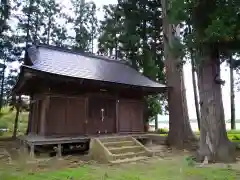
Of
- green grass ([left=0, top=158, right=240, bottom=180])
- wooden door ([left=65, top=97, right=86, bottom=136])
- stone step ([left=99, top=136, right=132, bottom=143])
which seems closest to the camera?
green grass ([left=0, top=158, right=240, bottom=180])

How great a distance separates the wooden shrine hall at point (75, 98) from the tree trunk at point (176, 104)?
0.91 meters

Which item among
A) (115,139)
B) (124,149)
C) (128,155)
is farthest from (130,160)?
(115,139)

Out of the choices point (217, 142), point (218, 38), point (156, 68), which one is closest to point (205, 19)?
point (218, 38)

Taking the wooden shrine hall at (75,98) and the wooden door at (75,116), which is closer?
the wooden shrine hall at (75,98)

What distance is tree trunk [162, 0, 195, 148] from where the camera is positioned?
1164cm

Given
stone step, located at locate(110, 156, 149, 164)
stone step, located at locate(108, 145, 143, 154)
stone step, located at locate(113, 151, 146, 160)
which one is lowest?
stone step, located at locate(110, 156, 149, 164)

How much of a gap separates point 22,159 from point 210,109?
6669mm

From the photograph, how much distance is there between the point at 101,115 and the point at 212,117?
4.91 metres

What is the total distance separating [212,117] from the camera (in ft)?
24.7

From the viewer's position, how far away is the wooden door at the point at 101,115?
33.4 ft

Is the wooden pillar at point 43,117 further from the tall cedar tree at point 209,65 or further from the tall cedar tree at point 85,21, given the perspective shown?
the tall cedar tree at point 85,21

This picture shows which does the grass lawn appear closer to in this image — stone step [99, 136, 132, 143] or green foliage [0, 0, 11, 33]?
stone step [99, 136, 132, 143]

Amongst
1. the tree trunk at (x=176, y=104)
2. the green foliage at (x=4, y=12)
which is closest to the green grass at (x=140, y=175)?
the tree trunk at (x=176, y=104)

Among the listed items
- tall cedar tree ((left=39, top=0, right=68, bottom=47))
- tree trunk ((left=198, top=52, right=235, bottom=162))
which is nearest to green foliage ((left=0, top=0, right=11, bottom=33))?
tall cedar tree ((left=39, top=0, right=68, bottom=47))
